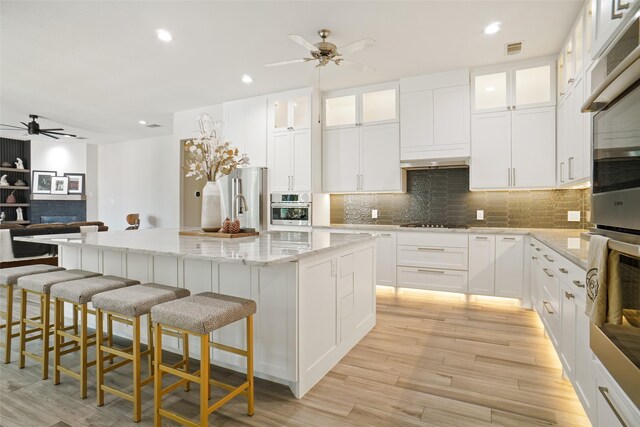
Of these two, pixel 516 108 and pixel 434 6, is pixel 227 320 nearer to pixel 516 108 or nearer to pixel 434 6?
pixel 434 6

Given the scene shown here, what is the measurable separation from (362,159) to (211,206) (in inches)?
101

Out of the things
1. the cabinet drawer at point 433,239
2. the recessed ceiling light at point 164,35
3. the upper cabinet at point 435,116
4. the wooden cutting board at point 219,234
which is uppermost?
the recessed ceiling light at point 164,35

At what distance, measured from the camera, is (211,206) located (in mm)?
2908

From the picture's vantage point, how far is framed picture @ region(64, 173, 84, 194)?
9.16 m

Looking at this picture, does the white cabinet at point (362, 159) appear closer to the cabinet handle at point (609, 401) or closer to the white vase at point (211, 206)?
the white vase at point (211, 206)

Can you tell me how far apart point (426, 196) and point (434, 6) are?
2.49 meters

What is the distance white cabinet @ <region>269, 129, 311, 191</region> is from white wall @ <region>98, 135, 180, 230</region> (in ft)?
12.1

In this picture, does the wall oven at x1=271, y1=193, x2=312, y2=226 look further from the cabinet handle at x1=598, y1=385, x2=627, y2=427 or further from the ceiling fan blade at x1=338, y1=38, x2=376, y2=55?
the cabinet handle at x1=598, y1=385, x2=627, y2=427

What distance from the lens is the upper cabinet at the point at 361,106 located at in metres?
4.75

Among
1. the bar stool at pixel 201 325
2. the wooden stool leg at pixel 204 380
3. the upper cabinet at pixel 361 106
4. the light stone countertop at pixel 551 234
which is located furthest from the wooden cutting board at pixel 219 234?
the upper cabinet at pixel 361 106

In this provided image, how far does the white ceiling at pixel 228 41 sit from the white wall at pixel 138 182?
3.04 m

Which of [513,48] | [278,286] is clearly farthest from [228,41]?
[513,48]

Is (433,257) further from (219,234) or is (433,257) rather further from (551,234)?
(219,234)

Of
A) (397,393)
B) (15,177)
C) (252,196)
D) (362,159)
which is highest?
(15,177)
